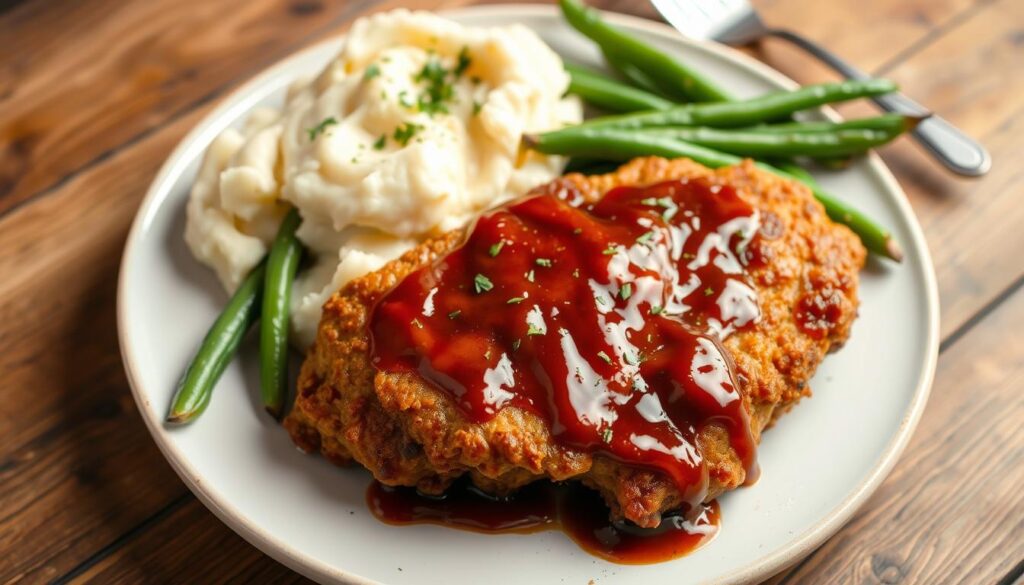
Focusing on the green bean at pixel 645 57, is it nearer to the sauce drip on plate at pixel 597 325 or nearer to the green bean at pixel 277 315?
the sauce drip on plate at pixel 597 325

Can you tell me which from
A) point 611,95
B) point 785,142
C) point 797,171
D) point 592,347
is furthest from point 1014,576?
point 611,95

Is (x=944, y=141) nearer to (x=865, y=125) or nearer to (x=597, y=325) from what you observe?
(x=865, y=125)

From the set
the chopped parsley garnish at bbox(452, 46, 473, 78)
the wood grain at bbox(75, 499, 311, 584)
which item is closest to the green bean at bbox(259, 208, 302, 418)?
the wood grain at bbox(75, 499, 311, 584)

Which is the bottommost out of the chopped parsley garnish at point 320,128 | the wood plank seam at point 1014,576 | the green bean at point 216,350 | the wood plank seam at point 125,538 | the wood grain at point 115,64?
the wood plank seam at point 125,538

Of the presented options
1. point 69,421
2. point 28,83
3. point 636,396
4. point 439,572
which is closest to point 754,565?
point 636,396

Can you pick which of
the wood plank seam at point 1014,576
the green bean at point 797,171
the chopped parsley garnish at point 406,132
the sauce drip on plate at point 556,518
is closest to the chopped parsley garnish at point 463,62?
the chopped parsley garnish at point 406,132

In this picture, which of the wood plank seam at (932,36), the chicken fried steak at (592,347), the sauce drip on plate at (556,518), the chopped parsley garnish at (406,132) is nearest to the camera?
the chicken fried steak at (592,347)

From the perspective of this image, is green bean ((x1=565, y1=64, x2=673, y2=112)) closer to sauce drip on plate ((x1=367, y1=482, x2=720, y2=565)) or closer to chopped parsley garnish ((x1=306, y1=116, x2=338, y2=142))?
chopped parsley garnish ((x1=306, y1=116, x2=338, y2=142))
